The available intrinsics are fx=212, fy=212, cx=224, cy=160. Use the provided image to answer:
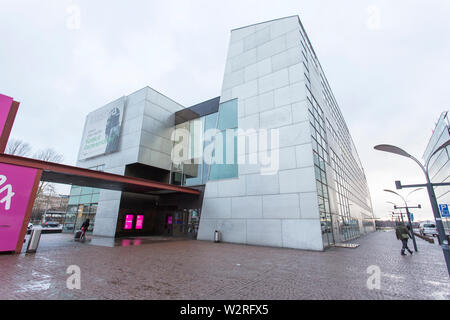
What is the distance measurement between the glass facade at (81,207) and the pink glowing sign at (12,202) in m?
14.1

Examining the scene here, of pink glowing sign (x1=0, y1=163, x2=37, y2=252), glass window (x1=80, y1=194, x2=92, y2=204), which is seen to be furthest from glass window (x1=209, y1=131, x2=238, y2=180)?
glass window (x1=80, y1=194, x2=92, y2=204)

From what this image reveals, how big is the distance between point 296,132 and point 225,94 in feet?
26.5

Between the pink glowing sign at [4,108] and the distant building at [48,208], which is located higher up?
the pink glowing sign at [4,108]

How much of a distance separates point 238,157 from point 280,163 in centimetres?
344

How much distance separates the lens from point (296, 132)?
585 inches

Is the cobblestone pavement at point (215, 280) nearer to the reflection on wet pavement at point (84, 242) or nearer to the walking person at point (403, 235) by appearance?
the walking person at point (403, 235)

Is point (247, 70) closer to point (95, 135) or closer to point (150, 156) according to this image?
point (150, 156)

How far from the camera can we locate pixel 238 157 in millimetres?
16812

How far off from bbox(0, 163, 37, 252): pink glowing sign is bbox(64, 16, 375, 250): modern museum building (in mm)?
11040

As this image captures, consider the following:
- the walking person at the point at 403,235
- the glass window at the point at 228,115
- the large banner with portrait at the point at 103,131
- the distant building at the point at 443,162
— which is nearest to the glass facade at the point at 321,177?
the walking person at the point at 403,235

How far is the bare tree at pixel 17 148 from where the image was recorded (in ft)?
84.5

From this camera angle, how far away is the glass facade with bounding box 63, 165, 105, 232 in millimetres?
23761
